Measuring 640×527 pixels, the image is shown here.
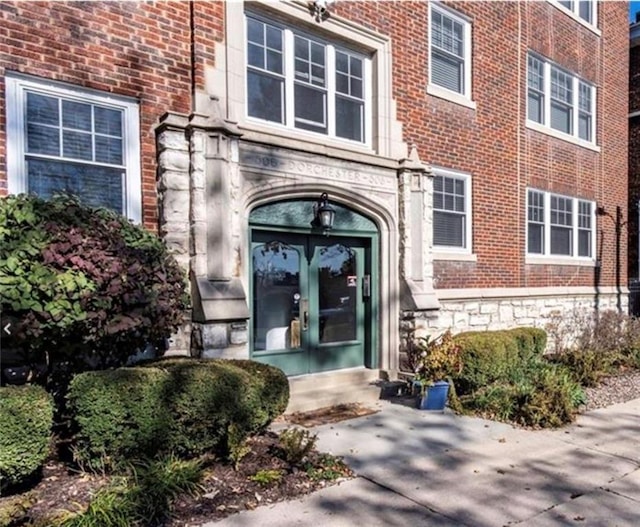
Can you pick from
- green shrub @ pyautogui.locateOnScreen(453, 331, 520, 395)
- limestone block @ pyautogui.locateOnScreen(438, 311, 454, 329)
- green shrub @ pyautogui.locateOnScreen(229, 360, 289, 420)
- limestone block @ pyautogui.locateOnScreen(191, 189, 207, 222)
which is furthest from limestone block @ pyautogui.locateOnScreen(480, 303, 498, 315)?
limestone block @ pyautogui.locateOnScreen(191, 189, 207, 222)

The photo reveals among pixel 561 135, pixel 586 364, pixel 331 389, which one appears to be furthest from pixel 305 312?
pixel 561 135

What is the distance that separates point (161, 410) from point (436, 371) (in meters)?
3.89

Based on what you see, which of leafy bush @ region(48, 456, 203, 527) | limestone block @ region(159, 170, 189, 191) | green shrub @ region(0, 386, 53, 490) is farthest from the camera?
limestone block @ region(159, 170, 189, 191)

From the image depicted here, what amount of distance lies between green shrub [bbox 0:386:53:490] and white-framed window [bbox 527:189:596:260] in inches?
384

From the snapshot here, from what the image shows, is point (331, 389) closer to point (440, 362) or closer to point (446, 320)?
point (440, 362)

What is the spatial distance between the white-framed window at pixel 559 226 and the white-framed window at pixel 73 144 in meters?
8.31

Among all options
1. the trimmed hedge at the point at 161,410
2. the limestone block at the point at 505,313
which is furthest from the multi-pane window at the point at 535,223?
the trimmed hedge at the point at 161,410

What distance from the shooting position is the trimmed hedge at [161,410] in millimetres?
4074

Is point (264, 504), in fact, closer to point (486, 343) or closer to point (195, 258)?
point (195, 258)

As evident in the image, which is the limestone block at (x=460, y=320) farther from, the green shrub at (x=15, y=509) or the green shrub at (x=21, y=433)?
the green shrub at (x=15, y=509)

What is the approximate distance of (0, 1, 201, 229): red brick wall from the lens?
5359mm

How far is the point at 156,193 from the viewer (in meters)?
6.16

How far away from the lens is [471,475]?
4.60 m

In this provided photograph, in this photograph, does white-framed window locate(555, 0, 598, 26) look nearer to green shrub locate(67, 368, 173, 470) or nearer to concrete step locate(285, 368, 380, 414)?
concrete step locate(285, 368, 380, 414)
